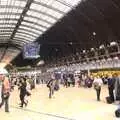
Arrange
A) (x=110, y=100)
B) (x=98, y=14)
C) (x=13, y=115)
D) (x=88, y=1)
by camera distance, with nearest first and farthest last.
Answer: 1. (x=13, y=115)
2. (x=110, y=100)
3. (x=88, y=1)
4. (x=98, y=14)

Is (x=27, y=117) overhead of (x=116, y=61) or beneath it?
beneath

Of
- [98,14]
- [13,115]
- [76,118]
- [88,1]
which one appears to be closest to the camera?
[76,118]

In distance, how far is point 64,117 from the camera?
1652 cm

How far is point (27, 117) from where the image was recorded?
1683 centimetres

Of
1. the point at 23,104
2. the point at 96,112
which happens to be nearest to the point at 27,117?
the point at 96,112

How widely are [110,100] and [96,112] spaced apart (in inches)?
164

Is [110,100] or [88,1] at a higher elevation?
[88,1]

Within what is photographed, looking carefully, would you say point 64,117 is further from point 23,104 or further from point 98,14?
point 98,14

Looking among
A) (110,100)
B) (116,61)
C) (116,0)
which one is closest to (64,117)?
(110,100)

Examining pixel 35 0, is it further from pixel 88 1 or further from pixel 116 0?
pixel 116 0

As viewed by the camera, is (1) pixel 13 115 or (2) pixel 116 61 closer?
(1) pixel 13 115

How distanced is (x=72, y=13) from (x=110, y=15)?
809 centimetres

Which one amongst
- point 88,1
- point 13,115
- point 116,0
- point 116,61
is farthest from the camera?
point 116,61

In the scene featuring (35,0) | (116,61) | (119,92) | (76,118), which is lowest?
(76,118)
